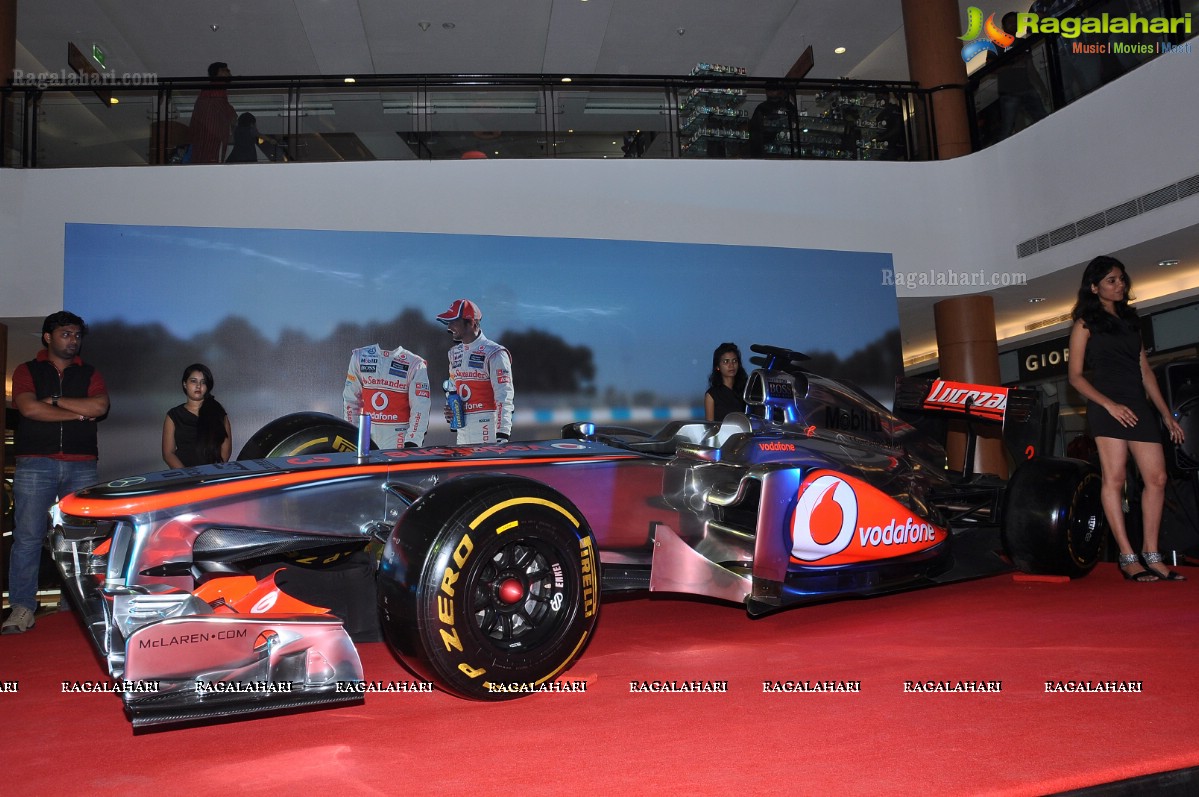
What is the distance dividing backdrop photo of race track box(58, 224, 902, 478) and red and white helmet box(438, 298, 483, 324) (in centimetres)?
39

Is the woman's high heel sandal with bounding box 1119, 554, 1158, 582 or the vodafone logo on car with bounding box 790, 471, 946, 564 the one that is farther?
the woman's high heel sandal with bounding box 1119, 554, 1158, 582

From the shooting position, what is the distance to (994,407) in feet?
14.2

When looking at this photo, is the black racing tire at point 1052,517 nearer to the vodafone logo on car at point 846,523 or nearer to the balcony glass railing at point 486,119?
the vodafone logo on car at point 846,523

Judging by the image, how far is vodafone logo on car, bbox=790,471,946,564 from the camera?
10.3 feet

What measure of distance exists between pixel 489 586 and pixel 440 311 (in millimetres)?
5115

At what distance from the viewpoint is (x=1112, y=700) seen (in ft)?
6.85

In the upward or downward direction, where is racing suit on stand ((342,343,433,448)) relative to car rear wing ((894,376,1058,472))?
upward

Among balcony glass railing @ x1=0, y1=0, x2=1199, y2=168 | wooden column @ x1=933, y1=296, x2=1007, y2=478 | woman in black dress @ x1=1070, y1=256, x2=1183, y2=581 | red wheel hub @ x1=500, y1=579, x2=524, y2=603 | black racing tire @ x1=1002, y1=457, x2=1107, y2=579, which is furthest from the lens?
wooden column @ x1=933, y1=296, x2=1007, y2=478

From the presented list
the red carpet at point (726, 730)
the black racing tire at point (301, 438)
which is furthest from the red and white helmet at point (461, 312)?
the red carpet at point (726, 730)

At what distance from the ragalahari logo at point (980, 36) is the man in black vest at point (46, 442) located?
10368mm

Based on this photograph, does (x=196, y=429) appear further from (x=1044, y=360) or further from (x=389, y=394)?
(x=1044, y=360)

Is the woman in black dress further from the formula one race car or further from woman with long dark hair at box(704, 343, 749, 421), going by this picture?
woman with long dark hair at box(704, 343, 749, 421)

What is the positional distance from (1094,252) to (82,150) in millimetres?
8817

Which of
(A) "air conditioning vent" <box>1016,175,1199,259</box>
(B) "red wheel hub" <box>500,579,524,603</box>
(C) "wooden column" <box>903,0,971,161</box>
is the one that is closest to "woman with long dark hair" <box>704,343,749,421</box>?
(A) "air conditioning vent" <box>1016,175,1199,259</box>
